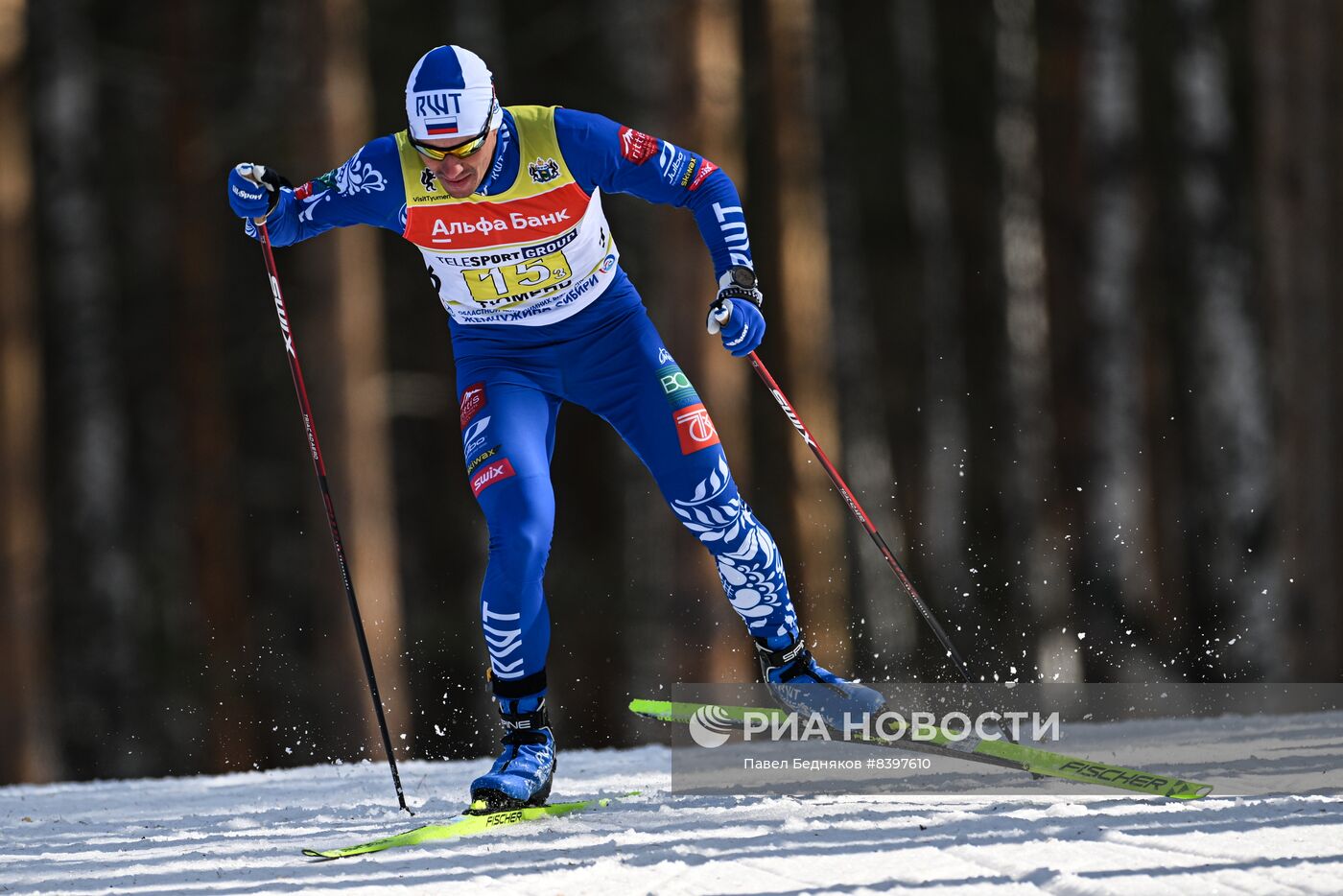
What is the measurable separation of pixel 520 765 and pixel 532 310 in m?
1.40

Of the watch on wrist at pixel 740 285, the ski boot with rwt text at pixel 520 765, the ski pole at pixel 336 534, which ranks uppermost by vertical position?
the watch on wrist at pixel 740 285

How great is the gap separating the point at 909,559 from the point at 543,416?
17203 mm

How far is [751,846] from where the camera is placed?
3.97m

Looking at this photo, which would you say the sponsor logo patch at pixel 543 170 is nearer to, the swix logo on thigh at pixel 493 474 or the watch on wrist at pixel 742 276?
the watch on wrist at pixel 742 276

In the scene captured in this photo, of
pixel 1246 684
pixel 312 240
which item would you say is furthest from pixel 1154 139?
pixel 312 240

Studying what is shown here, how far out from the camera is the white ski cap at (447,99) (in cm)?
452

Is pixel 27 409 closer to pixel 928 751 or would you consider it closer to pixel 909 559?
pixel 928 751

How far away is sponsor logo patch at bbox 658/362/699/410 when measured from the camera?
497cm

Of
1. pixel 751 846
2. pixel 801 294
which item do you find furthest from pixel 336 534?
pixel 801 294

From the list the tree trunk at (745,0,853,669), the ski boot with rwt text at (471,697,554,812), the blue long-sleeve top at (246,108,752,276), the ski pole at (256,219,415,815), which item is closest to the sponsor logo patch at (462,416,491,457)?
the ski pole at (256,219,415,815)

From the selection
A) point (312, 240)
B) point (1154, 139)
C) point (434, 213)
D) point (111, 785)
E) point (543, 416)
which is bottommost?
point (111, 785)

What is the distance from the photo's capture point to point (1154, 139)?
2073cm

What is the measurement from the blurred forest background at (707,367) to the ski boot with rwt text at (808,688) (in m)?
4.42

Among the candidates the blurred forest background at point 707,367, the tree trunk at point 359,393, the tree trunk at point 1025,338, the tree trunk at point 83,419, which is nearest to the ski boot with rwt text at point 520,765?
the blurred forest background at point 707,367
